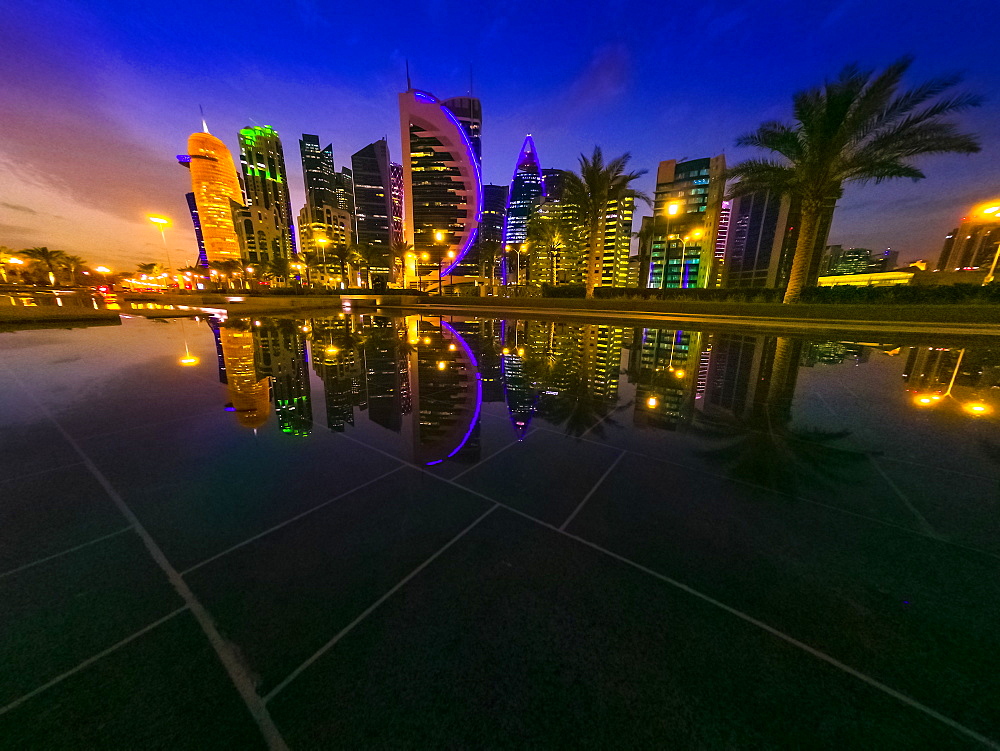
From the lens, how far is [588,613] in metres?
1.73

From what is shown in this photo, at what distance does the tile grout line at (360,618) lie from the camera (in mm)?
1413

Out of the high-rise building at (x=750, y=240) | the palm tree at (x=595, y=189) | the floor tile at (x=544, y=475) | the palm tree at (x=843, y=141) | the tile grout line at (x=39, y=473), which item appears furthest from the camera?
the high-rise building at (x=750, y=240)

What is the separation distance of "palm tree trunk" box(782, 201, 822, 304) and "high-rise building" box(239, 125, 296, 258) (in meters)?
180

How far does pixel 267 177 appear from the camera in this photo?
170500 mm

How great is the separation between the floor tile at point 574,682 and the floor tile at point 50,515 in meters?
1.95

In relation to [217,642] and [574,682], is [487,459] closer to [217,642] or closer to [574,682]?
[574,682]

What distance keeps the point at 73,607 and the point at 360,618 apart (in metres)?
1.38

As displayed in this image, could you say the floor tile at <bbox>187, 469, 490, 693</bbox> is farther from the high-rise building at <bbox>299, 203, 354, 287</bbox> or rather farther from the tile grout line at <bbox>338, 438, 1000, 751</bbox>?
the high-rise building at <bbox>299, 203, 354, 287</bbox>

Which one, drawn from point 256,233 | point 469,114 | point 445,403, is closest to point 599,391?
point 445,403

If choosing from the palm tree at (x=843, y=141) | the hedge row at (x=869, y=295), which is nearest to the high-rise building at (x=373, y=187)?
the hedge row at (x=869, y=295)

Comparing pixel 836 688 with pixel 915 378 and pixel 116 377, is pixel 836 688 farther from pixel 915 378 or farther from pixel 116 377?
pixel 116 377

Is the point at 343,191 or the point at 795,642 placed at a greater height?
the point at 343,191

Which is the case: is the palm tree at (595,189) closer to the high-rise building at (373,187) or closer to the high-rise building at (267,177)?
the high-rise building at (373,187)

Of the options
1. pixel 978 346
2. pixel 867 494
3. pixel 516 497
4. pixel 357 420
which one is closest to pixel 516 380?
pixel 357 420
